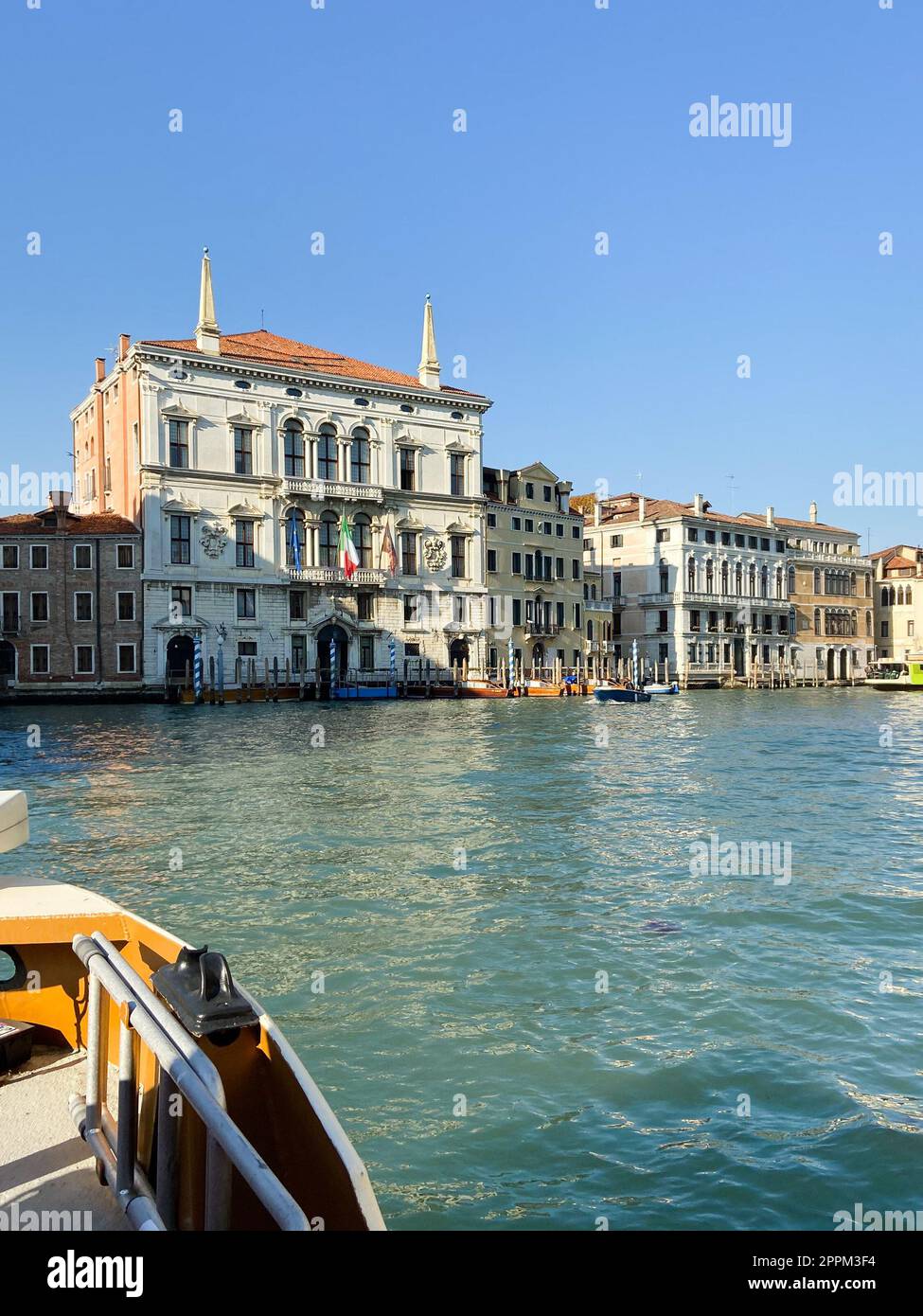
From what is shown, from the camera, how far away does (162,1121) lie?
2.85 metres

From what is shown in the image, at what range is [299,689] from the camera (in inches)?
1652

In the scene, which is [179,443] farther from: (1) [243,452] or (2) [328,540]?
(2) [328,540]

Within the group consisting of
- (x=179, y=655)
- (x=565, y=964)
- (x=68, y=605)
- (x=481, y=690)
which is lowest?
(x=565, y=964)

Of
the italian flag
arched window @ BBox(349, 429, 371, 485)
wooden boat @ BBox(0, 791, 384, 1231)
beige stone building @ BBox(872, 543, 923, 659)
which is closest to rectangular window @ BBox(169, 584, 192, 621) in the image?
the italian flag

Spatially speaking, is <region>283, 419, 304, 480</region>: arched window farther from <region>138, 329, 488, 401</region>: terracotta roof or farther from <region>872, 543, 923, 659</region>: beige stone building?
<region>872, 543, 923, 659</region>: beige stone building

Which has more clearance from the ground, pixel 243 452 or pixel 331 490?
pixel 243 452

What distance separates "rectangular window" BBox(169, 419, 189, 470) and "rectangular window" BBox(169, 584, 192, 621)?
4.55 metres

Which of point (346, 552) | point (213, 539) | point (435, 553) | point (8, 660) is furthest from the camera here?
point (435, 553)

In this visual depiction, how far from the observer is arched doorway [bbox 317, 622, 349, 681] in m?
44.8

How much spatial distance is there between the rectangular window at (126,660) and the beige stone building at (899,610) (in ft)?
184

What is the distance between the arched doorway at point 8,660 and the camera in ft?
127

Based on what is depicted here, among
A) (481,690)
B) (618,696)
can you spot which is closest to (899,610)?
(618,696)

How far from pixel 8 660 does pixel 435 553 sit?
18239 millimetres
